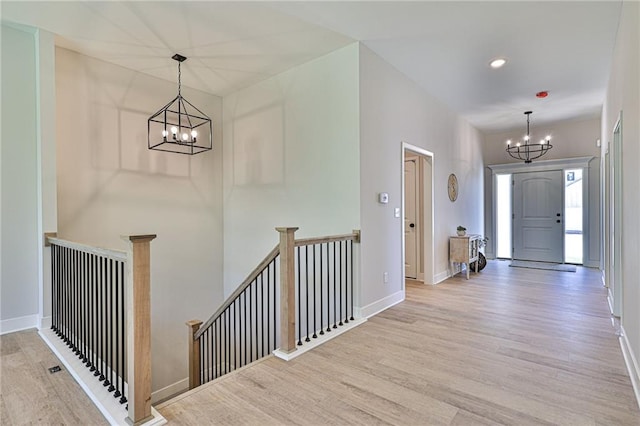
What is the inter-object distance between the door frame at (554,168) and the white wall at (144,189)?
244 inches

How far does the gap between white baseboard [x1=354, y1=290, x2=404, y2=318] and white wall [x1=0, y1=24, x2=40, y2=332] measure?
3401 millimetres

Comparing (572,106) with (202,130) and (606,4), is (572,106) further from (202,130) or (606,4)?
(202,130)

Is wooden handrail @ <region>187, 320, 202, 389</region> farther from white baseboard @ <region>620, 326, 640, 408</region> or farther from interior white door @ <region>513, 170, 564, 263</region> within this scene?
interior white door @ <region>513, 170, 564, 263</region>

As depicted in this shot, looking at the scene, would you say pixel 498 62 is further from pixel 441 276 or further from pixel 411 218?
pixel 441 276

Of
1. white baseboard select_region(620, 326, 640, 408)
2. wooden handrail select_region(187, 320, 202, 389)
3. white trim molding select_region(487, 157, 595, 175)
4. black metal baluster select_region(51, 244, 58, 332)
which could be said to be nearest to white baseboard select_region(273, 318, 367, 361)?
wooden handrail select_region(187, 320, 202, 389)

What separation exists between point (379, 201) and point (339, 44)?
71.7 inches

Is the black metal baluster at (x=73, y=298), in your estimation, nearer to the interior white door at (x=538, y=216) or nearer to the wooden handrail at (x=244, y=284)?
the wooden handrail at (x=244, y=284)

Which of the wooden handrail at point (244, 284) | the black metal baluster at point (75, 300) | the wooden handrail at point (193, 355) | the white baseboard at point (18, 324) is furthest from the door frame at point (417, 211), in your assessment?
the white baseboard at point (18, 324)

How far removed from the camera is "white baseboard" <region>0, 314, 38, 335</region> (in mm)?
3207

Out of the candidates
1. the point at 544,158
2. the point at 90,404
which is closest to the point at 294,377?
the point at 90,404

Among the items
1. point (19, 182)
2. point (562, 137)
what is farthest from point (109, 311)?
point (562, 137)

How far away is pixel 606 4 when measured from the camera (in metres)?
2.87

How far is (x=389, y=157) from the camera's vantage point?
4.12 m

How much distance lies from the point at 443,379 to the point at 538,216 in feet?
20.9
